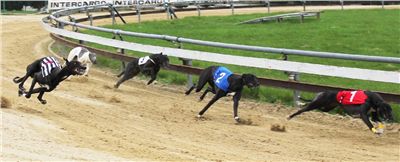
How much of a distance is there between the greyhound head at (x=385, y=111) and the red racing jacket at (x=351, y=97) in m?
0.22

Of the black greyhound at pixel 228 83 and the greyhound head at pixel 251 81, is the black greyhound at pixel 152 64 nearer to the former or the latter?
the black greyhound at pixel 228 83

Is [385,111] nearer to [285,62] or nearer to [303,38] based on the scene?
[285,62]

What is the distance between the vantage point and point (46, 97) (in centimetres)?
1010

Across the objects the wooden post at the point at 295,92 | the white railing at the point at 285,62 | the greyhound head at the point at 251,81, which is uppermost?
the white railing at the point at 285,62

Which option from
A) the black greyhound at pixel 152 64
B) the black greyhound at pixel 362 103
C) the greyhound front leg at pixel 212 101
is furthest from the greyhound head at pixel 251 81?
the black greyhound at pixel 152 64

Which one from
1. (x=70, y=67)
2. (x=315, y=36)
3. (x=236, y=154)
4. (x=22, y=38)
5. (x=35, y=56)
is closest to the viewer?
(x=236, y=154)

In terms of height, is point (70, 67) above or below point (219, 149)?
above

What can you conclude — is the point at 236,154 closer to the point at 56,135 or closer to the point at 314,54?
the point at 56,135

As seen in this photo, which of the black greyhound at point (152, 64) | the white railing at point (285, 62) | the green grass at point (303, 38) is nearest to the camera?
the white railing at point (285, 62)

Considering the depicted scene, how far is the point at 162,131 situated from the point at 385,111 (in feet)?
8.92

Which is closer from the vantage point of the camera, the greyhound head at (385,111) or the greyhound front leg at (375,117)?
the greyhound head at (385,111)

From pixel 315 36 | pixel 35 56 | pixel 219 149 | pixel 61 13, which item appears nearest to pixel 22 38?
pixel 61 13

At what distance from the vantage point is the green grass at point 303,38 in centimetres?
1117

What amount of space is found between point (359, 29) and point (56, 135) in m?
14.6
